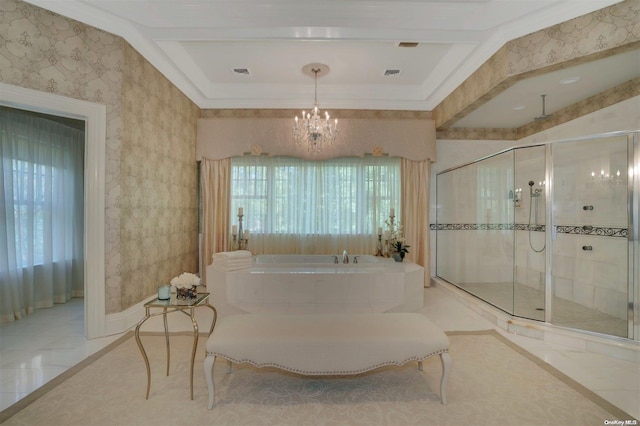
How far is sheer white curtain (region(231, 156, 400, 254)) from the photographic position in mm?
4734

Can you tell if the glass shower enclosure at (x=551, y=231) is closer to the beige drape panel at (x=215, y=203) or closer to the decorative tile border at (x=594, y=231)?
the decorative tile border at (x=594, y=231)

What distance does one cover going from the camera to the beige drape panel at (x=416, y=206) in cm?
475

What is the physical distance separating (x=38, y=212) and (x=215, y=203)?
2.04 meters

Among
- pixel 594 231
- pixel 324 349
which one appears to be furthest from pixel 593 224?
pixel 324 349

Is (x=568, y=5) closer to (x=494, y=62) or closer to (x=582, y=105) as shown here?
(x=494, y=62)

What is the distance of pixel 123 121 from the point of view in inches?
117

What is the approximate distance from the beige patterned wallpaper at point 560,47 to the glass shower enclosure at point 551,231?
0.72 m

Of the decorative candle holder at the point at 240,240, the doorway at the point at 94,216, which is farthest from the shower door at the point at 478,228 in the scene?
the doorway at the point at 94,216

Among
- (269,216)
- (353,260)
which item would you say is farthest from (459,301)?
(269,216)

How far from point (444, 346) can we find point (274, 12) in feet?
9.74

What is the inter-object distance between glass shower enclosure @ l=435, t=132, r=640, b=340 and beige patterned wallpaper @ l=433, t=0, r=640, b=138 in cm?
72

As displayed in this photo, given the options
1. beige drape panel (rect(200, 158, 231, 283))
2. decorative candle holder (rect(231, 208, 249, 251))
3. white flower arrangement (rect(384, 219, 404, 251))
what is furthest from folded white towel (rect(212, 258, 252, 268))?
white flower arrangement (rect(384, 219, 404, 251))

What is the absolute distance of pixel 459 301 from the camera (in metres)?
3.98

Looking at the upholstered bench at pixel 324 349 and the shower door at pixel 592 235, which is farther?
the shower door at pixel 592 235
